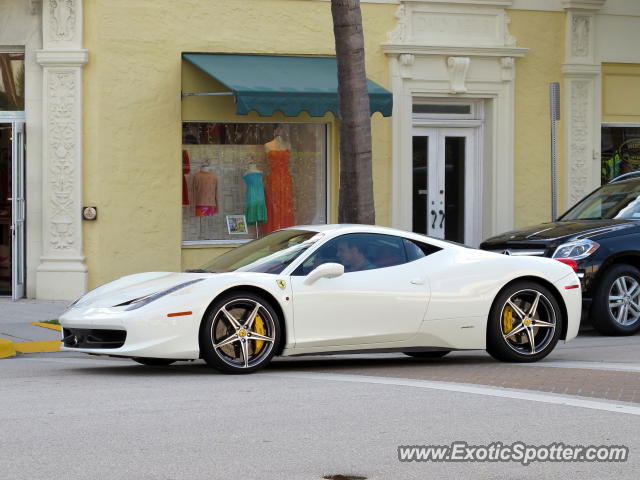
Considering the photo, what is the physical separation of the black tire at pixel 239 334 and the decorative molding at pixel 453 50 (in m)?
10.2

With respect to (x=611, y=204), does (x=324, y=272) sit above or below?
below

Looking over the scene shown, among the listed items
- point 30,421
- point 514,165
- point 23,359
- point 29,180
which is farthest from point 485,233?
point 30,421

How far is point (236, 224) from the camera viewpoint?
18.8 meters

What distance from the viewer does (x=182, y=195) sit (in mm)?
18391

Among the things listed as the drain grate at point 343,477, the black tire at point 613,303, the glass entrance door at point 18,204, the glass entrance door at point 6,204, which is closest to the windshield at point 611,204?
the black tire at point 613,303

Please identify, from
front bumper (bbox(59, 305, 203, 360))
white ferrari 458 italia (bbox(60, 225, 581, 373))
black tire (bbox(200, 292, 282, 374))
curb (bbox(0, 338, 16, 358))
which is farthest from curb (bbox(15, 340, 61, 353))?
black tire (bbox(200, 292, 282, 374))

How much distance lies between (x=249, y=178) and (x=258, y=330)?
9225mm

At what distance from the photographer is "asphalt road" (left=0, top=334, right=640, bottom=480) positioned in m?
6.22

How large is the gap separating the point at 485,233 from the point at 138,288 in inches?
450

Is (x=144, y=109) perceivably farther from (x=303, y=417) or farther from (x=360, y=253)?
(x=303, y=417)

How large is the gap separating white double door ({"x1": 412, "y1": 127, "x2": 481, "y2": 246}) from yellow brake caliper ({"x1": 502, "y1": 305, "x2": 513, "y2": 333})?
9352 mm

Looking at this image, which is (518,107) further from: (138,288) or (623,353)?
(138,288)

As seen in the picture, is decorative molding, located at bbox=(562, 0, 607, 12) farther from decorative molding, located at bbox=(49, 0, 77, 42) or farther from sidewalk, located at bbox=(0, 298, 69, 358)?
sidewalk, located at bbox=(0, 298, 69, 358)

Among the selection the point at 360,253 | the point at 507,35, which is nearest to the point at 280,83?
the point at 507,35
